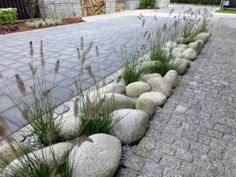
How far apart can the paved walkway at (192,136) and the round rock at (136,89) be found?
0.31 meters

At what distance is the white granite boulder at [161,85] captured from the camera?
8.13 ft

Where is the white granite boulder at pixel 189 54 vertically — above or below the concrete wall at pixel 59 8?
below

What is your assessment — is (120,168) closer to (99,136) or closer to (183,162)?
(99,136)

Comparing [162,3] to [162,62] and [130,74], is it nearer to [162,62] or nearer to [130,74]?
[162,62]

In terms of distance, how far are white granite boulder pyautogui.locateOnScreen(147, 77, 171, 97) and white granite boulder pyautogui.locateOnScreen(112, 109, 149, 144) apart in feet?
2.53

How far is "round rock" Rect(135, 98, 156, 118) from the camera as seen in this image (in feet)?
6.72

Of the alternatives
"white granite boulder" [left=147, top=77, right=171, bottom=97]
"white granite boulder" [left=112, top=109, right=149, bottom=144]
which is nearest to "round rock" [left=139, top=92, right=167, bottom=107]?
"white granite boulder" [left=147, top=77, right=171, bottom=97]

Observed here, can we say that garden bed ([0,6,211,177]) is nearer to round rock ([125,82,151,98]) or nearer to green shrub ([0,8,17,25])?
round rock ([125,82,151,98])

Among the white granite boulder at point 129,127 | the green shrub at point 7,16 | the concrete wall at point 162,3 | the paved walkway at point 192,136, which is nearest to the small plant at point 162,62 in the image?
the paved walkway at point 192,136

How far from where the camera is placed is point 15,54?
13.7ft

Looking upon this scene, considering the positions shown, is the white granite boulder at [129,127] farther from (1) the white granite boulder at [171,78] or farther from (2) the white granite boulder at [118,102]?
(1) the white granite boulder at [171,78]

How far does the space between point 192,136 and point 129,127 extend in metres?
0.59

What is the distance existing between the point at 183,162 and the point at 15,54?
3883 millimetres

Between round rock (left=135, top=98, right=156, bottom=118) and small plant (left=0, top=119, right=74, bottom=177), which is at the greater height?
small plant (left=0, top=119, right=74, bottom=177)
